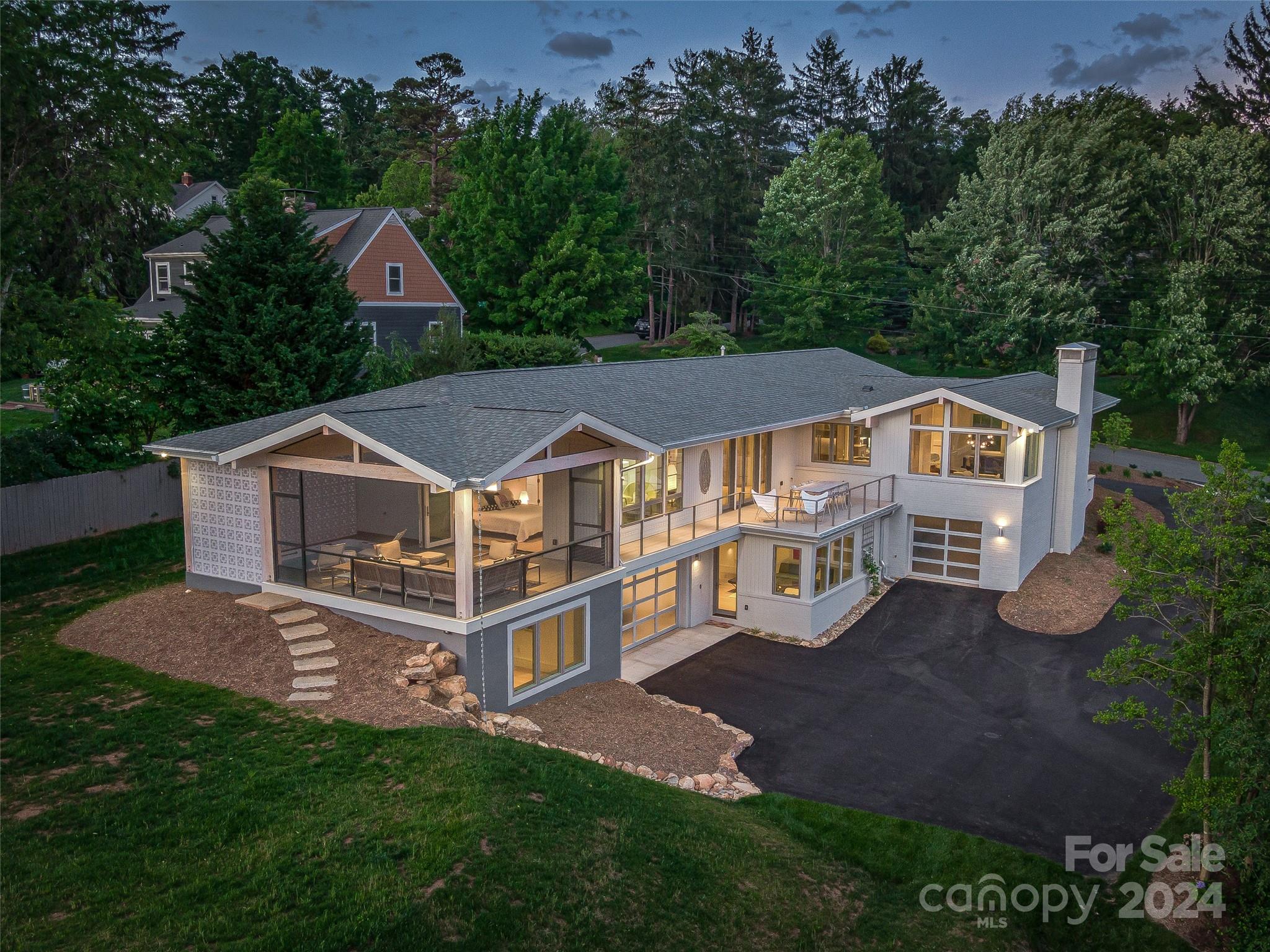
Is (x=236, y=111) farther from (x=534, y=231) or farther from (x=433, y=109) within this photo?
(x=534, y=231)

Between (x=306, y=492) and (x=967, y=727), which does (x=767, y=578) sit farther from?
(x=306, y=492)

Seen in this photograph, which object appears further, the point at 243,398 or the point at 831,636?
the point at 243,398

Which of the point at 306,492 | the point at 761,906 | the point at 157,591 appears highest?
the point at 306,492

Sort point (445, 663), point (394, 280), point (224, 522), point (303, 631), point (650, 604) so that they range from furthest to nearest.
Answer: point (394, 280) < point (650, 604) < point (224, 522) < point (303, 631) < point (445, 663)

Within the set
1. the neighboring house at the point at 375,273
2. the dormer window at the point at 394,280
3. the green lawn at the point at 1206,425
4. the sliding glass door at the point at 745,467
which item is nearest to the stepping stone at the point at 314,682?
the sliding glass door at the point at 745,467

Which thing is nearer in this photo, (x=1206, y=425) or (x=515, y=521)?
(x=515, y=521)

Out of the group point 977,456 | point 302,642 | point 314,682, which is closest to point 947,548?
point 977,456

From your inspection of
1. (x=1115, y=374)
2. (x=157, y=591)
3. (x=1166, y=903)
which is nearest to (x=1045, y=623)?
(x=1166, y=903)
